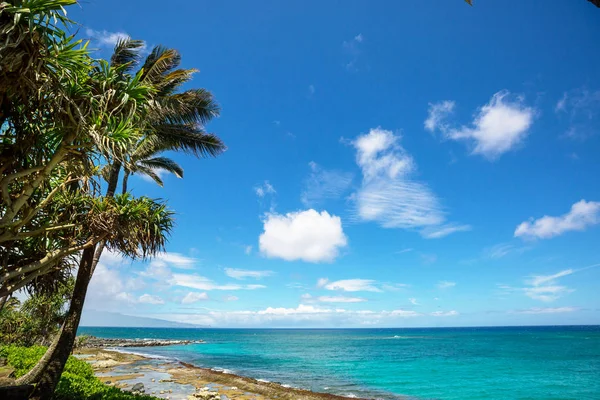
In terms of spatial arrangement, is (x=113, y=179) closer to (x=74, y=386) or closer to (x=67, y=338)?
(x=67, y=338)

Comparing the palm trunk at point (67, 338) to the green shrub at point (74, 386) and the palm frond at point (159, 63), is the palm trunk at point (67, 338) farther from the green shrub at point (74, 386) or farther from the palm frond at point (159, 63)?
the palm frond at point (159, 63)

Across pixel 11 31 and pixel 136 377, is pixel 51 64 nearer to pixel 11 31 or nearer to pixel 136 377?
pixel 11 31

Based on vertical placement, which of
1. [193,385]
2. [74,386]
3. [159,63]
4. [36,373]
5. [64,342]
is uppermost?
[159,63]

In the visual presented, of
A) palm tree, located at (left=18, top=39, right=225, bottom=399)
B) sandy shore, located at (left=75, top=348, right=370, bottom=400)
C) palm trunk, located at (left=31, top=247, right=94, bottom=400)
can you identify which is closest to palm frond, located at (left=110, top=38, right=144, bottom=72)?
palm tree, located at (left=18, top=39, right=225, bottom=399)

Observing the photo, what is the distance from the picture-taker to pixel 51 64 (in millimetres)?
5359

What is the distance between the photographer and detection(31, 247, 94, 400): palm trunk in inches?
376

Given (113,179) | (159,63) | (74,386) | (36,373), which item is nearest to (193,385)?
(74,386)

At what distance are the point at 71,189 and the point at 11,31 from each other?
631 centimetres

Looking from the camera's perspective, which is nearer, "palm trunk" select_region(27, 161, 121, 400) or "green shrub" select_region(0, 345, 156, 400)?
"palm trunk" select_region(27, 161, 121, 400)

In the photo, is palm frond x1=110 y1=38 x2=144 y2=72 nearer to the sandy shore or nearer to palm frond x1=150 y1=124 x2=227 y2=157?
palm frond x1=150 y1=124 x2=227 y2=157

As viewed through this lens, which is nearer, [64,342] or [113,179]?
[64,342]

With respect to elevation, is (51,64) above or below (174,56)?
below

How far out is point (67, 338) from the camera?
10367 millimetres

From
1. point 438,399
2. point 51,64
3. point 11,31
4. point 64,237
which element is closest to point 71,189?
point 64,237
